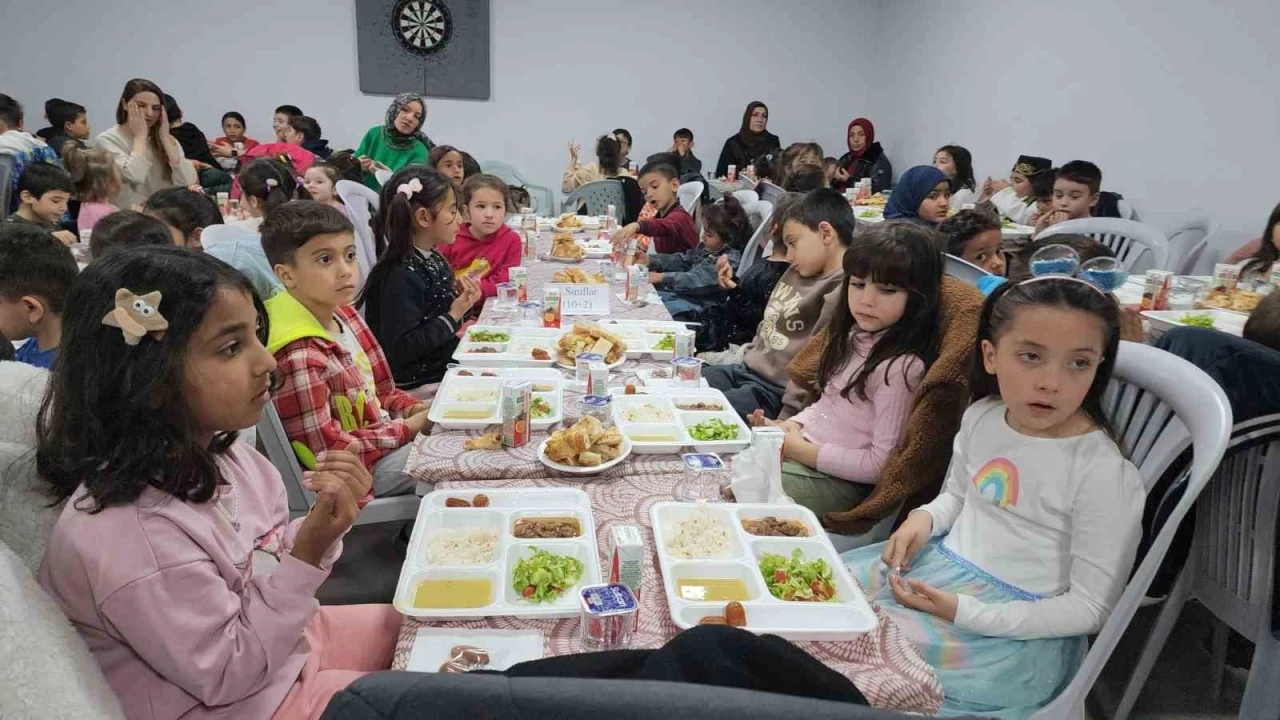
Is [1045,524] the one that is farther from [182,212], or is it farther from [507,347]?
[182,212]

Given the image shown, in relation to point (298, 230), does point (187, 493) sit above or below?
below

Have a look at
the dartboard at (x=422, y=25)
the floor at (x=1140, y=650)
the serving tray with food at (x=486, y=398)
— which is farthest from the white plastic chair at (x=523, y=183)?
the serving tray with food at (x=486, y=398)

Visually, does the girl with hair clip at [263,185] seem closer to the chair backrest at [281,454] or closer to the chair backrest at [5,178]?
the chair backrest at [5,178]

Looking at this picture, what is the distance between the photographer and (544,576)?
1324mm

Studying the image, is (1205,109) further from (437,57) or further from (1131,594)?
(437,57)

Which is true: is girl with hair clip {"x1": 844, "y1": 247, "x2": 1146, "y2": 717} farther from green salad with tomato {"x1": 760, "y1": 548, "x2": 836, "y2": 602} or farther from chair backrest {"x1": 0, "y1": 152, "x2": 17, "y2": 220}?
chair backrest {"x1": 0, "y1": 152, "x2": 17, "y2": 220}

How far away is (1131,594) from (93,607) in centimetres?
161

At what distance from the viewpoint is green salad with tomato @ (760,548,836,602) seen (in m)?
1.37

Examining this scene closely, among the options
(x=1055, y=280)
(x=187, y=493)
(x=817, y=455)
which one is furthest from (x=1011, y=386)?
(x=187, y=493)

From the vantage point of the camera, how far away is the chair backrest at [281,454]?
1916mm

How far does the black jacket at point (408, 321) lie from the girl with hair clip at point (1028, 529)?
1925 mm

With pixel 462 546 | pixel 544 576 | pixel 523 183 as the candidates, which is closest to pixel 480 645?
pixel 544 576

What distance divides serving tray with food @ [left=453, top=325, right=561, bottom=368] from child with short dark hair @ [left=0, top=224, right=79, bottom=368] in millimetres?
1155

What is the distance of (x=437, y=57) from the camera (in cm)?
906
